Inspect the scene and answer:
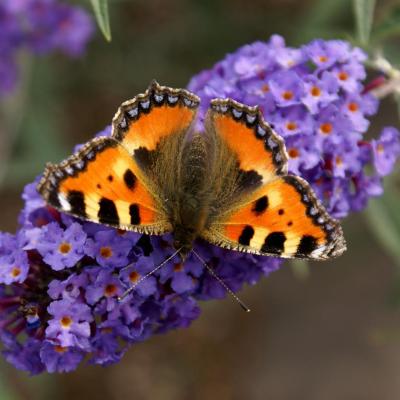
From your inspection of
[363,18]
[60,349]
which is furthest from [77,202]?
[363,18]

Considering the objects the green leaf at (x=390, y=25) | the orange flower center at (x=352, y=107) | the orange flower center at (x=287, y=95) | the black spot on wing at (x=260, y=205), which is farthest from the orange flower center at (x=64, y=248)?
the green leaf at (x=390, y=25)

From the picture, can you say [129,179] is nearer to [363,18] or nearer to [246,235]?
[246,235]

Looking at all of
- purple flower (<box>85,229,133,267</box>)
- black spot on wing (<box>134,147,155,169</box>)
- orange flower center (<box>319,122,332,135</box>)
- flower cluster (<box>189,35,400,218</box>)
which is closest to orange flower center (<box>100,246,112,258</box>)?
purple flower (<box>85,229,133,267</box>)

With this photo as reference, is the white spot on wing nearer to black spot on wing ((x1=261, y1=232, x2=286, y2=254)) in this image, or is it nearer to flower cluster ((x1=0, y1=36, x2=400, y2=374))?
flower cluster ((x1=0, y1=36, x2=400, y2=374))

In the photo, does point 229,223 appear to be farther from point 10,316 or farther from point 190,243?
point 10,316

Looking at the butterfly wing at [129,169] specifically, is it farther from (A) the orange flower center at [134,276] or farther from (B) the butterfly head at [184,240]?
(A) the orange flower center at [134,276]
